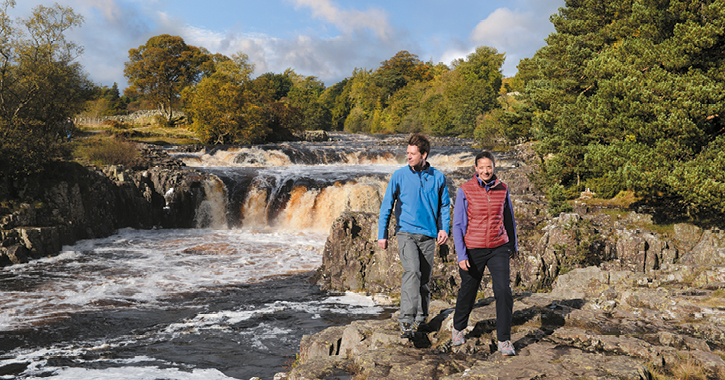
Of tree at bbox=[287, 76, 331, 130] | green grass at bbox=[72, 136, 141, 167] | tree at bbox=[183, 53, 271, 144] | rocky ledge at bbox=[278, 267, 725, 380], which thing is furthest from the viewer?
tree at bbox=[287, 76, 331, 130]

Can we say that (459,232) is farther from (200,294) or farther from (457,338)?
(200,294)

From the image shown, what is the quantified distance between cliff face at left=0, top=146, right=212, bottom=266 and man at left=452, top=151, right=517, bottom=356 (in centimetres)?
1652

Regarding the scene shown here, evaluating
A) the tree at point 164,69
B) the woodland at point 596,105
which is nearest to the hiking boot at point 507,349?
the woodland at point 596,105

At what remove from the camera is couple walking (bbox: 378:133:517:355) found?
15.0 ft

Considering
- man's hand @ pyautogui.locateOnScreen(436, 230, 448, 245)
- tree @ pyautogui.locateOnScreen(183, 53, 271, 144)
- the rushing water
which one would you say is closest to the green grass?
the rushing water

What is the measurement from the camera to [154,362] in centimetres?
741

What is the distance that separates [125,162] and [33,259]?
937 centimetres

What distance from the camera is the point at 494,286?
452cm

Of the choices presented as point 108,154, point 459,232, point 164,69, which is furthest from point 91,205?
point 164,69

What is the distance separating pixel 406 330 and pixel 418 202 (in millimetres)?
1506

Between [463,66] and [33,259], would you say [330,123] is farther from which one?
[33,259]

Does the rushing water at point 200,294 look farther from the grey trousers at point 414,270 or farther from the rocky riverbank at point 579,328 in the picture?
the grey trousers at point 414,270

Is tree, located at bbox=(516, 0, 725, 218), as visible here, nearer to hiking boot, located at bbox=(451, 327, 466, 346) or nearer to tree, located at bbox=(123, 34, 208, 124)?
hiking boot, located at bbox=(451, 327, 466, 346)

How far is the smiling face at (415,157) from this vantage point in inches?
195
